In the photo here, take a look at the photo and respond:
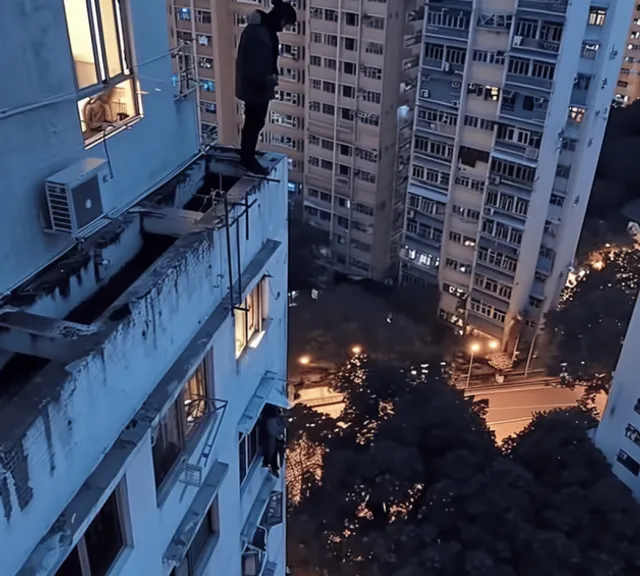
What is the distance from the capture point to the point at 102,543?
9.22ft

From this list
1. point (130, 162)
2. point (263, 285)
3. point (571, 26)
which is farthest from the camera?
point (571, 26)

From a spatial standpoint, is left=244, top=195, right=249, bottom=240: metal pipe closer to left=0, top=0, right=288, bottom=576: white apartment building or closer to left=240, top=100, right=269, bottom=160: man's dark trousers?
left=0, top=0, right=288, bottom=576: white apartment building

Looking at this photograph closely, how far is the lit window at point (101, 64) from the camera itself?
3413mm

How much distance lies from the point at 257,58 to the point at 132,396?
2237 mm

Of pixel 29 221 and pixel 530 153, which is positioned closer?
pixel 29 221

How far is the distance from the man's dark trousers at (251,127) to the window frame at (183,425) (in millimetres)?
1424

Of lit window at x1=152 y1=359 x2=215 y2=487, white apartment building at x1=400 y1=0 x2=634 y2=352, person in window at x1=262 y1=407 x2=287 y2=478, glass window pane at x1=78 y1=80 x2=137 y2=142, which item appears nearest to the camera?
lit window at x1=152 y1=359 x2=215 y2=487

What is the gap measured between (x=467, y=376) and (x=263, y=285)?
63.4 ft

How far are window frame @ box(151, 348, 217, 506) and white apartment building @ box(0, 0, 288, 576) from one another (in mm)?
12

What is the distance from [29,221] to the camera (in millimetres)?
3121

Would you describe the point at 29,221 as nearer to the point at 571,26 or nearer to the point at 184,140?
the point at 184,140

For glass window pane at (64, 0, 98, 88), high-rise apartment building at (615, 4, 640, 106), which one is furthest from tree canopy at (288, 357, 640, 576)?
high-rise apartment building at (615, 4, 640, 106)

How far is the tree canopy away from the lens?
42.1 ft

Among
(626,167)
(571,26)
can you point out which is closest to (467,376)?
(571,26)
